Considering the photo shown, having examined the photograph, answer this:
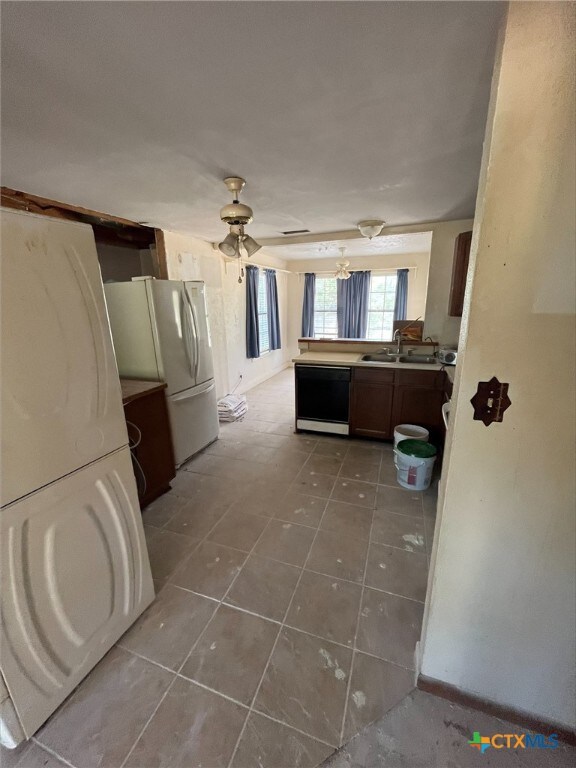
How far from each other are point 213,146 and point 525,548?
6.82 feet

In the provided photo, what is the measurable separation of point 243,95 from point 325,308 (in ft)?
18.4

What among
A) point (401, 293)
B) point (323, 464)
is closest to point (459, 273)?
point (323, 464)

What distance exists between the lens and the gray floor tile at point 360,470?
2613mm

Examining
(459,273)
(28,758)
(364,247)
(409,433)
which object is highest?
(364,247)

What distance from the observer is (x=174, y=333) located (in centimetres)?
265

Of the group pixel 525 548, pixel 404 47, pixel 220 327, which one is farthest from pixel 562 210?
pixel 220 327

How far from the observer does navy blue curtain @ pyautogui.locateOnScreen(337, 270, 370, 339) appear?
609cm

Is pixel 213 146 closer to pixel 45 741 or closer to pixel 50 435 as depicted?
pixel 50 435

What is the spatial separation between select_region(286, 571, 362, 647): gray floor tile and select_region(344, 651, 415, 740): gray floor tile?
0.11 m

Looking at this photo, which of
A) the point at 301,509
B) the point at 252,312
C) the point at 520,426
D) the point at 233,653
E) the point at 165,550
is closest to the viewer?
the point at 520,426

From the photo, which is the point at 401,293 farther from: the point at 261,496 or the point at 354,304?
the point at 261,496

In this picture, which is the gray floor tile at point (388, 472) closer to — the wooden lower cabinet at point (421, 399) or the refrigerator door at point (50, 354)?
the wooden lower cabinet at point (421, 399)

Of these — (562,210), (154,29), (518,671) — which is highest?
(154,29)

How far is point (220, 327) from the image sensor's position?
14.0 feet
